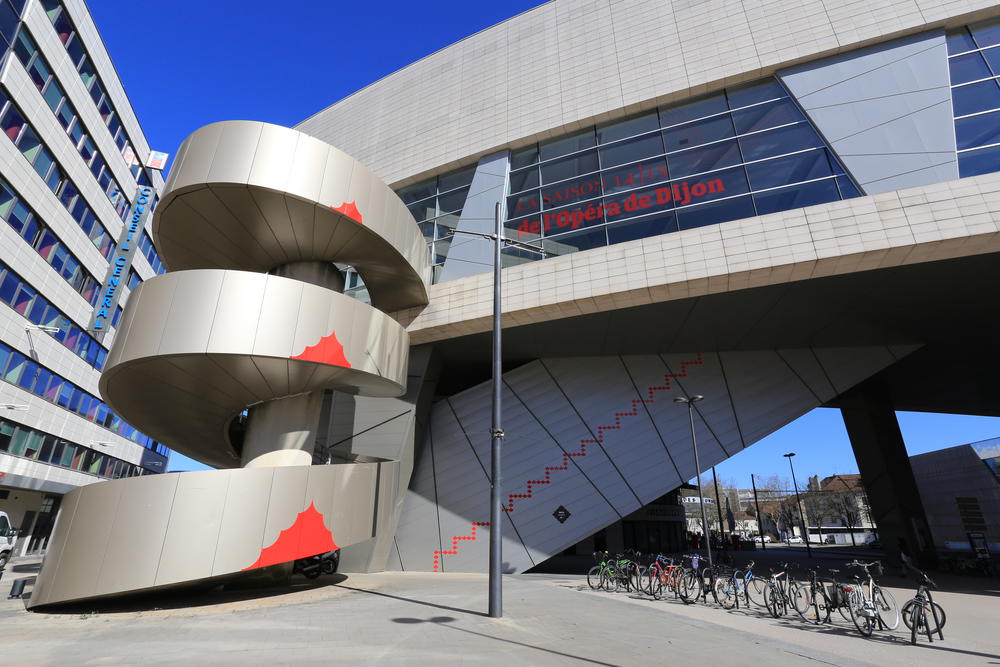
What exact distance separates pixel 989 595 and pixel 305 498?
57.1ft

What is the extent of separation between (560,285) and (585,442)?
610 cm

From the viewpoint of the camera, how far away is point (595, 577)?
13750 mm

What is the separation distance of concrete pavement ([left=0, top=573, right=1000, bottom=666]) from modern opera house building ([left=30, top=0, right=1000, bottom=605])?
1.38m

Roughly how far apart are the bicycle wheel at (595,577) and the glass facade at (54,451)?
83.6 ft

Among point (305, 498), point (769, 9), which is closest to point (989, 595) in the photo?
point (305, 498)

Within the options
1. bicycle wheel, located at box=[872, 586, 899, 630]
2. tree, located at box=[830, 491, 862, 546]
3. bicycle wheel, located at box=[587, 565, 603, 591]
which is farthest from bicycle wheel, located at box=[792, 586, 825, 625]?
tree, located at box=[830, 491, 862, 546]

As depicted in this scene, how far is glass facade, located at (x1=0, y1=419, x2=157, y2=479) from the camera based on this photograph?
22.1m

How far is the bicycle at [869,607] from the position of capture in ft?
25.5

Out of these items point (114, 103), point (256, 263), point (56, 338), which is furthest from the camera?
point (114, 103)

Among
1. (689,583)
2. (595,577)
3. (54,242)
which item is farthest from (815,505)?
(54,242)

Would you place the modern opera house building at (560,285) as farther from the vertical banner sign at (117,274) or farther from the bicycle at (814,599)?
the vertical banner sign at (117,274)

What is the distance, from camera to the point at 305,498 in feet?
36.7

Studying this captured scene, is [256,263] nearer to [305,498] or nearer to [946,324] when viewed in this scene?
[305,498]

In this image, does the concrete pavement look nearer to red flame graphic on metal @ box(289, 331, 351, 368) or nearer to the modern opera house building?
the modern opera house building
